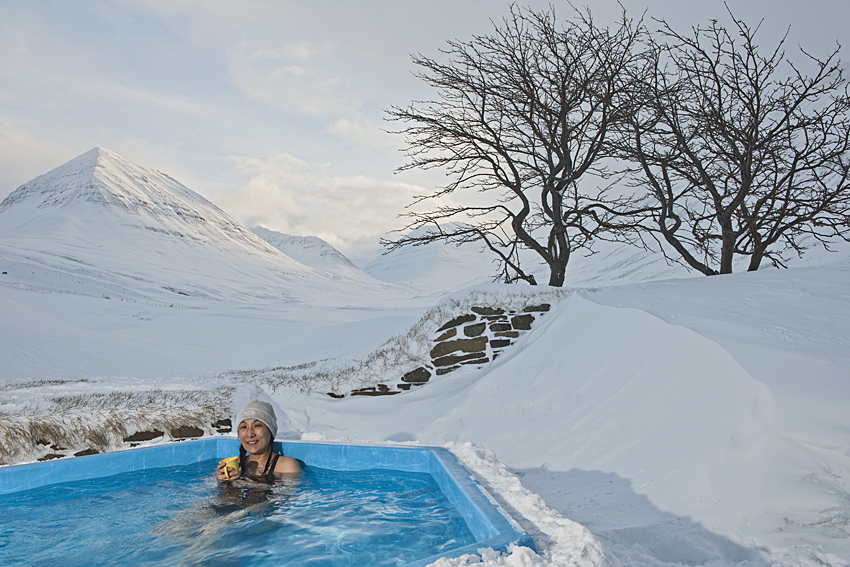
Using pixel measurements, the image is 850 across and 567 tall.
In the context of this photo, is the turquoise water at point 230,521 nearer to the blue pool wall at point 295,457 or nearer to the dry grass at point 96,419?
the blue pool wall at point 295,457

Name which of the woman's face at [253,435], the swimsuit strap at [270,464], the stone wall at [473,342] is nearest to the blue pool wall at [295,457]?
the swimsuit strap at [270,464]

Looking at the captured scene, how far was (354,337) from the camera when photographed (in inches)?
603

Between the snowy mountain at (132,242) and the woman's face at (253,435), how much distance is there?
3579cm

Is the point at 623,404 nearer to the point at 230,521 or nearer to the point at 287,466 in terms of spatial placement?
the point at 287,466

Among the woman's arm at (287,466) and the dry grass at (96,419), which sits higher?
the dry grass at (96,419)

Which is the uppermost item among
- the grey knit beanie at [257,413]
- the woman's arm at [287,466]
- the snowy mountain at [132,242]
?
the snowy mountain at [132,242]

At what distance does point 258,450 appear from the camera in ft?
13.7

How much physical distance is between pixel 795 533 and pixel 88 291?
135 ft

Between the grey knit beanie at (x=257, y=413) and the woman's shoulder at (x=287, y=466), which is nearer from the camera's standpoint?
the grey knit beanie at (x=257, y=413)

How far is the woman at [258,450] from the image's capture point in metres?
4.07

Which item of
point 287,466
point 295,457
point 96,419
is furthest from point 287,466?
point 96,419

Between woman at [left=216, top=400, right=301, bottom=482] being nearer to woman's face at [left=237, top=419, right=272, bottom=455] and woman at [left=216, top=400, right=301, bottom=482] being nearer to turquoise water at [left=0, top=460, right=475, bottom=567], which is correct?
woman's face at [left=237, top=419, right=272, bottom=455]

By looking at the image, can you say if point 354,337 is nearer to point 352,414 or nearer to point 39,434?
point 352,414

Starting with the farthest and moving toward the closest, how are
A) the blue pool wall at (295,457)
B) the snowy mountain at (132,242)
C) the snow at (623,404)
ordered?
1. the snowy mountain at (132,242)
2. the blue pool wall at (295,457)
3. the snow at (623,404)
